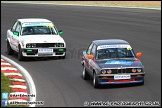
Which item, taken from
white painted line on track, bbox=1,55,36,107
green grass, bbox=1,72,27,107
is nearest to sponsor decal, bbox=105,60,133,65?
white painted line on track, bbox=1,55,36,107

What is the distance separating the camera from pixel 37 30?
21.7 m

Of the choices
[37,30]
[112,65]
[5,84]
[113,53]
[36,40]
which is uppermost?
[37,30]

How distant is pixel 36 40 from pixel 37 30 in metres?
1.22

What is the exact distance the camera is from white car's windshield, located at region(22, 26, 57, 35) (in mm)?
21562

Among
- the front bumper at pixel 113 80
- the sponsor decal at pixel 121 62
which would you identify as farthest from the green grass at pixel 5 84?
the sponsor decal at pixel 121 62

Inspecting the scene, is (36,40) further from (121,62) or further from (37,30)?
(121,62)

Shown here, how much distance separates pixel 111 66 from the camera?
14.6 m

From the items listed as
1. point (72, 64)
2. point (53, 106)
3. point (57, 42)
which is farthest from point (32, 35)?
point (53, 106)

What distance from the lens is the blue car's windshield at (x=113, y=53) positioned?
15.5 meters

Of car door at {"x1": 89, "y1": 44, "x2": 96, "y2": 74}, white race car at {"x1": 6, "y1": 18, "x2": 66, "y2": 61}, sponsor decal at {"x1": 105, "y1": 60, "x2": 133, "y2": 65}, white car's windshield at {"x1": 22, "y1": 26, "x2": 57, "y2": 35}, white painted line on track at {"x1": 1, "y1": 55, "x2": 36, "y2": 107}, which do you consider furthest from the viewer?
white car's windshield at {"x1": 22, "y1": 26, "x2": 57, "y2": 35}

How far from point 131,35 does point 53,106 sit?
16514mm

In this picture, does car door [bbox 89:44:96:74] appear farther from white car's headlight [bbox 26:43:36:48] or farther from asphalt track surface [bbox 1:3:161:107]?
white car's headlight [bbox 26:43:36:48]

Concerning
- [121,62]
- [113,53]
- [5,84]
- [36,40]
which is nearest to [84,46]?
[36,40]

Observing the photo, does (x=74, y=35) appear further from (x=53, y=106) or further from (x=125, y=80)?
(x=53, y=106)
